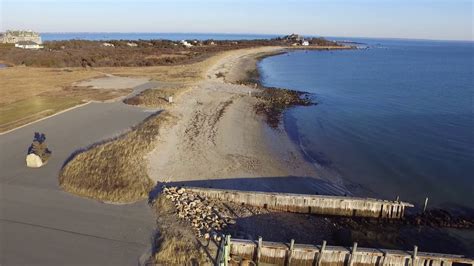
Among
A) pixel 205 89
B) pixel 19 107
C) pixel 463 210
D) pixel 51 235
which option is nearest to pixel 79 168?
pixel 51 235

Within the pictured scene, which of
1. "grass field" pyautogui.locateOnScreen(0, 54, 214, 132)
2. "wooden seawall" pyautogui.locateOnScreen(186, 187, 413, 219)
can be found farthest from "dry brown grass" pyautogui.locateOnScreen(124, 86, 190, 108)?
"wooden seawall" pyautogui.locateOnScreen(186, 187, 413, 219)

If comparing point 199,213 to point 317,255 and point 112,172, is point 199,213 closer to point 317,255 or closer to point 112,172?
point 317,255

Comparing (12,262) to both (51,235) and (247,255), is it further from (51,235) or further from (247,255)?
(247,255)

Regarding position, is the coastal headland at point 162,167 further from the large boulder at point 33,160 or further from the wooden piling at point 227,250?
the wooden piling at point 227,250

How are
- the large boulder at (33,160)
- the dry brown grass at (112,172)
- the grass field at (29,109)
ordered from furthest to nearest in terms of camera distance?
the grass field at (29,109) < the large boulder at (33,160) < the dry brown grass at (112,172)

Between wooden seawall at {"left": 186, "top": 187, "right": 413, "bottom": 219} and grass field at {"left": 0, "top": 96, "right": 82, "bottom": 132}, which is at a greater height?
grass field at {"left": 0, "top": 96, "right": 82, "bottom": 132}

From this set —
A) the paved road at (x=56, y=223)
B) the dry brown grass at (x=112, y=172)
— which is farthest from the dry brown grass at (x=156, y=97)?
the paved road at (x=56, y=223)

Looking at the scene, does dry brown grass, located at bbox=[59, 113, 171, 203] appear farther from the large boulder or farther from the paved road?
the large boulder
